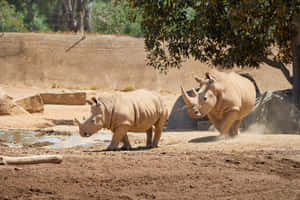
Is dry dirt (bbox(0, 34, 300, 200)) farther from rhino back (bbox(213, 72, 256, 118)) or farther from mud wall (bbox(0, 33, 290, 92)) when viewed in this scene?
mud wall (bbox(0, 33, 290, 92))

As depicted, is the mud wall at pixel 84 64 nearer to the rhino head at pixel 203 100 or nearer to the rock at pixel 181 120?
the rock at pixel 181 120

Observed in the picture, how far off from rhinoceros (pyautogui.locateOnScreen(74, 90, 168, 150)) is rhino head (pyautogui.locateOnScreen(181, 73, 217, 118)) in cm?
94

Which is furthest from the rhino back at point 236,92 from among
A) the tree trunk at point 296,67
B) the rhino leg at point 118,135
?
the tree trunk at point 296,67

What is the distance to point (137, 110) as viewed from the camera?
7.75 m

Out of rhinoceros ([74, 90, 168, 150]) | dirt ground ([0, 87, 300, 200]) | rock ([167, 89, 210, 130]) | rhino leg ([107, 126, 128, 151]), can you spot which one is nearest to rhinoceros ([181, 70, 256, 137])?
rhinoceros ([74, 90, 168, 150])

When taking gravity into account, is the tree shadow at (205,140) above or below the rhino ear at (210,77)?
below

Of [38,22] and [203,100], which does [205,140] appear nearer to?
[203,100]

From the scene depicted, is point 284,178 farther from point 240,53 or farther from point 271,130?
point 240,53

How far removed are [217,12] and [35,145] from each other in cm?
611

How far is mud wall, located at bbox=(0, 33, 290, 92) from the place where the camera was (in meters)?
24.7

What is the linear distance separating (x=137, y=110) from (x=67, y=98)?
39.3ft

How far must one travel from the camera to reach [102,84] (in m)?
24.8

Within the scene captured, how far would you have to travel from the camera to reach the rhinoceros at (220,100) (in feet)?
29.1

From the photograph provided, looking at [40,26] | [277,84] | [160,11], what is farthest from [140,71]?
[40,26]
